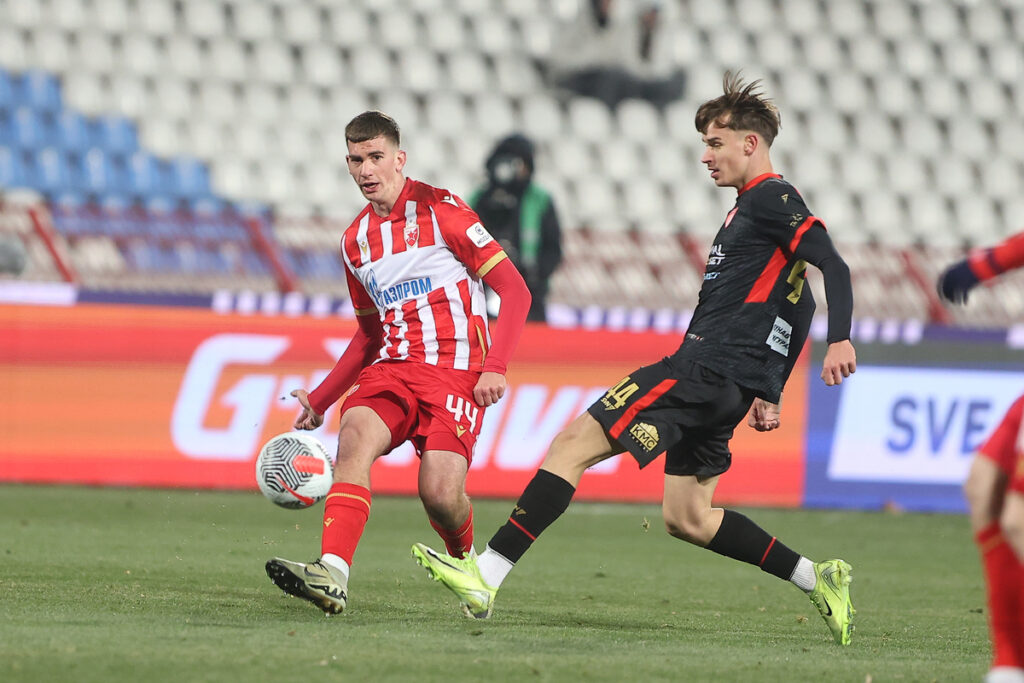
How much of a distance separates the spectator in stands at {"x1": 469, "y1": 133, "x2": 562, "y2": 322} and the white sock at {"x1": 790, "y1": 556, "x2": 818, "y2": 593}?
237 inches

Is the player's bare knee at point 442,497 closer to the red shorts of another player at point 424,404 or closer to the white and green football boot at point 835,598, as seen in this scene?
the red shorts of another player at point 424,404

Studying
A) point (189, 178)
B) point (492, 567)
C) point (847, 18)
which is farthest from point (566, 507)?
point (847, 18)

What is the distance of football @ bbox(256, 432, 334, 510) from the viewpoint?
549cm

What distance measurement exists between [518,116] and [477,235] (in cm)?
1092

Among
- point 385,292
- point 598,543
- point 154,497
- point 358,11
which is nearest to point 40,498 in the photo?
point 154,497

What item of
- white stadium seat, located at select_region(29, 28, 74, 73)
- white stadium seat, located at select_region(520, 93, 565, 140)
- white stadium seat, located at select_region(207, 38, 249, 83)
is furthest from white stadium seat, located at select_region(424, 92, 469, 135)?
white stadium seat, located at select_region(29, 28, 74, 73)

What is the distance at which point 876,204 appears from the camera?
17.2 meters

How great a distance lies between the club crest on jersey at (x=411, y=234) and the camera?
5574mm

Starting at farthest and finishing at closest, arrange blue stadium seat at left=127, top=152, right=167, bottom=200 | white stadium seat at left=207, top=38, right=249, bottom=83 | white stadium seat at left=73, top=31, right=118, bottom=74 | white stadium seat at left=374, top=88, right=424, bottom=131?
white stadium seat at left=374, top=88, right=424, bottom=131 → white stadium seat at left=207, top=38, right=249, bottom=83 → white stadium seat at left=73, top=31, right=118, bottom=74 → blue stadium seat at left=127, top=152, right=167, bottom=200

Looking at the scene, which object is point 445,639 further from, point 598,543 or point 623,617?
point 598,543

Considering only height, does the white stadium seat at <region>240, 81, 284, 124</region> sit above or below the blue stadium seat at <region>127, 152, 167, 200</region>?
above

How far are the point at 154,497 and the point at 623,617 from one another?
506cm

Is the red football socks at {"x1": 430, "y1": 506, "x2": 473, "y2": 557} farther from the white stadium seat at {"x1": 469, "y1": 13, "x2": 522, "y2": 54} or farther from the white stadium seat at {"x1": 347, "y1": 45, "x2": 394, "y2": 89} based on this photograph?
the white stadium seat at {"x1": 469, "y1": 13, "x2": 522, "y2": 54}

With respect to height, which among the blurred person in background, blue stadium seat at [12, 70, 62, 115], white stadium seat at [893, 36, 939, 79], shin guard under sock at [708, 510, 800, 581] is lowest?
shin guard under sock at [708, 510, 800, 581]
